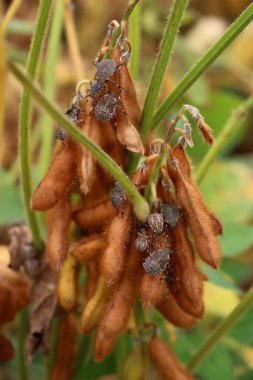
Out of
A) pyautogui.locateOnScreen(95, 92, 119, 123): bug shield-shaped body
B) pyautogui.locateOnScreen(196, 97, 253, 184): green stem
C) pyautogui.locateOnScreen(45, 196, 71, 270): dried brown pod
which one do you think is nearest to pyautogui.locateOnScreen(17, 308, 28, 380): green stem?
pyautogui.locateOnScreen(45, 196, 71, 270): dried brown pod

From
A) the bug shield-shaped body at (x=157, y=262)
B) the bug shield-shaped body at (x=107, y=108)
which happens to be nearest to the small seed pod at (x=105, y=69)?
the bug shield-shaped body at (x=107, y=108)

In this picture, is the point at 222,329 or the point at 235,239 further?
the point at 235,239

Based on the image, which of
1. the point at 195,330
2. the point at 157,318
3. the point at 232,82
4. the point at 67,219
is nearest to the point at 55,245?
the point at 67,219

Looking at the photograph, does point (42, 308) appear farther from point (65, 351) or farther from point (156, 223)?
point (156, 223)

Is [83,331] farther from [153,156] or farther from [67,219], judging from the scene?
[153,156]

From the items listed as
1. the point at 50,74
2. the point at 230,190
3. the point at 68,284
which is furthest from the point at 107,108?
the point at 230,190

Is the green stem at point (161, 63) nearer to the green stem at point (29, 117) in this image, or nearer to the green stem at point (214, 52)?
the green stem at point (214, 52)
